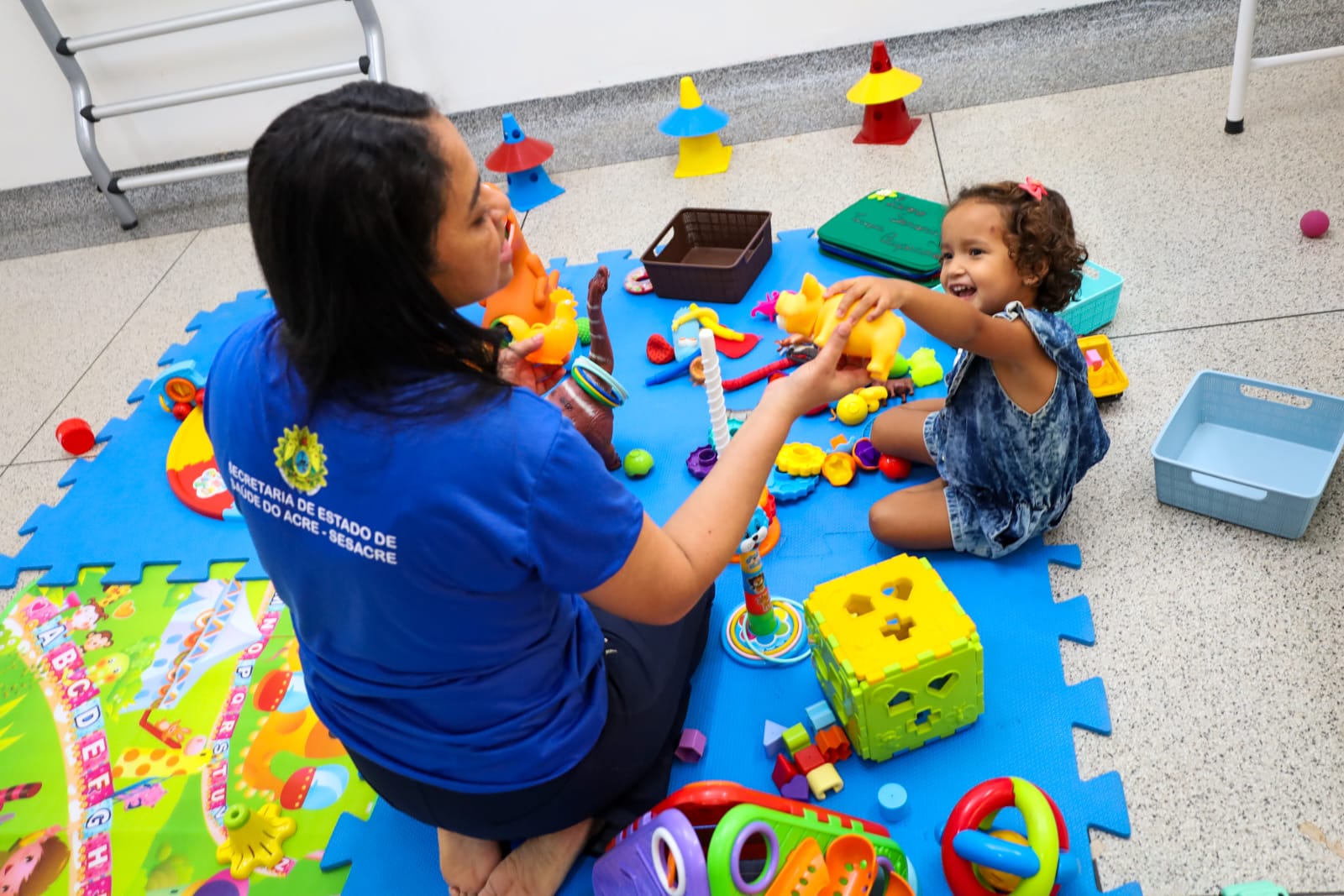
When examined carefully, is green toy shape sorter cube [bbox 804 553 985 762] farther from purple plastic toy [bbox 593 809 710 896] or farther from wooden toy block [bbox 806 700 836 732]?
purple plastic toy [bbox 593 809 710 896]

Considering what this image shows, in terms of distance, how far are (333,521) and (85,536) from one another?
1.20 m

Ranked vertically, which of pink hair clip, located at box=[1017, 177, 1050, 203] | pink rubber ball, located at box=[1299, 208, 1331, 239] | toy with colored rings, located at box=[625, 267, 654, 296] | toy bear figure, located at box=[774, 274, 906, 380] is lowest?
toy with colored rings, located at box=[625, 267, 654, 296]

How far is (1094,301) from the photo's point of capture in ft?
5.14

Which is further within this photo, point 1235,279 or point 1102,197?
point 1102,197

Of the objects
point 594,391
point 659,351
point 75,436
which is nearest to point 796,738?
point 594,391

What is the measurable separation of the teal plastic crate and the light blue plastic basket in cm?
25

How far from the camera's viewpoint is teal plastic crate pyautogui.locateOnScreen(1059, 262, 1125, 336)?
1561 mm

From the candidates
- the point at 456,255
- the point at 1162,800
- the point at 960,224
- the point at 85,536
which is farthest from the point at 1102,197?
the point at 85,536

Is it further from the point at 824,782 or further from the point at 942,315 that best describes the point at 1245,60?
the point at 824,782

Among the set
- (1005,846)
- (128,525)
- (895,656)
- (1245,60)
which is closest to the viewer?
(1005,846)

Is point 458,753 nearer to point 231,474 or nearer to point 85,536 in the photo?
point 231,474

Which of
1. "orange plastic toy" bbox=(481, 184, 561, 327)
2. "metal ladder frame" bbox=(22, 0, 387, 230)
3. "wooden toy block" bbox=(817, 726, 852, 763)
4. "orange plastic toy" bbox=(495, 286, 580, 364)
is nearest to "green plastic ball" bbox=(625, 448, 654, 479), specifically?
"orange plastic toy" bbox=(495, 286, 580, 364)

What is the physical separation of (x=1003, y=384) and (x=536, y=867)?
0.76 metres

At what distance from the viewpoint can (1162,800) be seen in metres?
1.02
